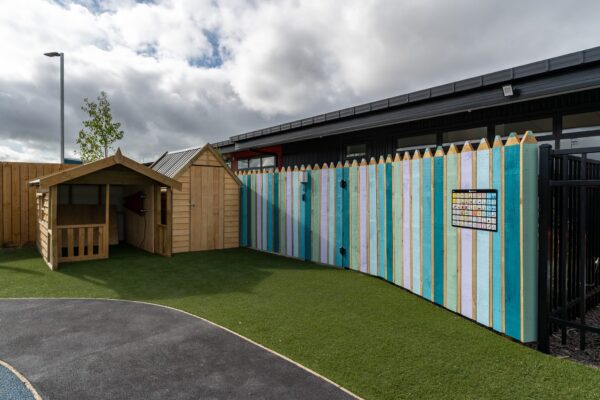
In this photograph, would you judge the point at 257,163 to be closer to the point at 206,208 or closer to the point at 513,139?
the point at 206,208

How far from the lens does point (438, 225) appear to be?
5078mm

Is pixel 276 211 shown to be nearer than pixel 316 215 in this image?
No

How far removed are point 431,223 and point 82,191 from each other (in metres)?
11.1

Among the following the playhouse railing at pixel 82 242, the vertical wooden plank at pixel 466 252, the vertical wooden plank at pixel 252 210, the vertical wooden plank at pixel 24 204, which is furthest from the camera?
the vertical wooden plank at pixel 24 204

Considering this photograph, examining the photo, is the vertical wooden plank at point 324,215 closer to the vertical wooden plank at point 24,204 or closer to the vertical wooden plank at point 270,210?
the vertical wooden plank at point 270,210

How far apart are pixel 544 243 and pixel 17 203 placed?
1346 cm

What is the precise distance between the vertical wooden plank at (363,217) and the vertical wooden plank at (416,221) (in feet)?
4.29

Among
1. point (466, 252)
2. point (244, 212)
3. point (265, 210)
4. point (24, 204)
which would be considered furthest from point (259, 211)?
point (24, 204)

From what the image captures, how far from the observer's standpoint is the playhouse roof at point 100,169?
24.0ft

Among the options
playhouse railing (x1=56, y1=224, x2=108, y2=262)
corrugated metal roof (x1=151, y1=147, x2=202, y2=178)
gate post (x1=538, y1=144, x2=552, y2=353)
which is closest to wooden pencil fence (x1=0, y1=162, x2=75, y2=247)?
playhouse railing (x1=56, y1=224, x2=108, y2=262)

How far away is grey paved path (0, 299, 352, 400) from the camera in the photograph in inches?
116

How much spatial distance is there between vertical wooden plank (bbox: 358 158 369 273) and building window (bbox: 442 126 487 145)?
3.69 meters

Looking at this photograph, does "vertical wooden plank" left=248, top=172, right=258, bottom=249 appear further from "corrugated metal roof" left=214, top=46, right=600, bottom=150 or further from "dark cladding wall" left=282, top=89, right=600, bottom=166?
"dark cladding wall" left=282, top=89, right=600, bottom=166

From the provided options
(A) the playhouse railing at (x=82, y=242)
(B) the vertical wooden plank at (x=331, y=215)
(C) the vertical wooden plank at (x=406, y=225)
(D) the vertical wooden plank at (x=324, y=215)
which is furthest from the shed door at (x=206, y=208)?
(C) the vertical wooden plank at (x=406, y=225)
